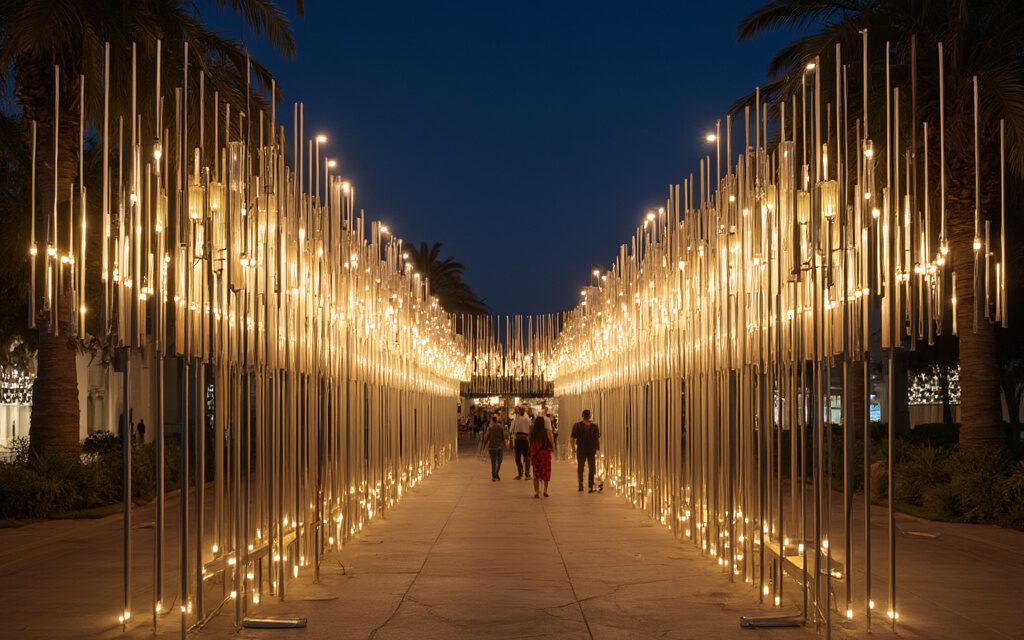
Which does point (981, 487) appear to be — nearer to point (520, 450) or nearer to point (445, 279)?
point (520, 450)

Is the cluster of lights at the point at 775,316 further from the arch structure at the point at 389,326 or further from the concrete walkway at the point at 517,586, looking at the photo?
the concrete walkway at the point at 517,586

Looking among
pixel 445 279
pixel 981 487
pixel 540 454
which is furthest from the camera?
pixel 445 279

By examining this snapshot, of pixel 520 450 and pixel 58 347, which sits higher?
pixel 58 347

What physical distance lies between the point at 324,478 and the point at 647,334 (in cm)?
763

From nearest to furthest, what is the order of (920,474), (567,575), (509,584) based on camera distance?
(509,584)
(567,575)
(920,474)

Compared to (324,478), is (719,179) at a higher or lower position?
higher

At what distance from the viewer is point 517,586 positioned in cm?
1346

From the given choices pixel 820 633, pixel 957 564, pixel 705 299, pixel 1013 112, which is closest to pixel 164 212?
pixel 820 633

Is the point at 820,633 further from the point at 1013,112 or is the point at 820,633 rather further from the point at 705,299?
the point at 1013,112

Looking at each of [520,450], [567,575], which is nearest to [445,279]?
[520,450]

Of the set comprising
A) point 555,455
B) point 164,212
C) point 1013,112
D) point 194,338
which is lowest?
point 555,455

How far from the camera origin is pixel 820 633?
10656 mm

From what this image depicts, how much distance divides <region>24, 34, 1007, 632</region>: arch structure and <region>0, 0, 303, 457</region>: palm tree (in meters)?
0.65

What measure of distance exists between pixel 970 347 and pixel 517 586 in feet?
38.2
